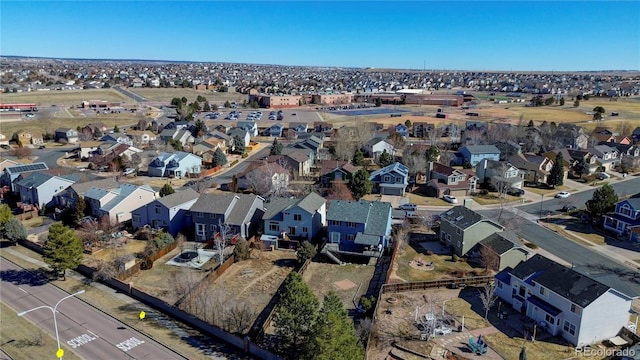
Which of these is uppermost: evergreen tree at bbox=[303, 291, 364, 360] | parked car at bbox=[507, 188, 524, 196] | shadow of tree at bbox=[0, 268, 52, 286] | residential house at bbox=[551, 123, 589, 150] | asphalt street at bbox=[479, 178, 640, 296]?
residential house at bbox=[551, 123, 589, 150]

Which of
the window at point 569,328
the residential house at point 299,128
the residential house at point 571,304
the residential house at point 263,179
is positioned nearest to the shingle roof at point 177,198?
the residential house at point 263,179

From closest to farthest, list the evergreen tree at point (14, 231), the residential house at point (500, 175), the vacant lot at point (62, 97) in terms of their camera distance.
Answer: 1. the evergreen tree at point (14, 231)
2. the residential house at point (500, 175)
3. the vacant lot at point (62, 97)

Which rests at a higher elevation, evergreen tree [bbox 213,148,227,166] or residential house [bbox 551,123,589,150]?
residential house [bbox 551,123,589,150]

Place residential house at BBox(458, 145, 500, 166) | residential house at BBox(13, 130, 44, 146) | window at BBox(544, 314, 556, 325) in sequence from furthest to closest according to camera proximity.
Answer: residential house at BBox(13, 130, 44, 146) → residential house at BBox(458, 145, 500, 166) → window at BBox(544, 314, 556, 325)

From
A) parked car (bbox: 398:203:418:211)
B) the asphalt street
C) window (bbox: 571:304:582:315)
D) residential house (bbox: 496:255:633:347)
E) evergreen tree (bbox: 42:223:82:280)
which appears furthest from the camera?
parked car (bbox: 398:203:418:211)

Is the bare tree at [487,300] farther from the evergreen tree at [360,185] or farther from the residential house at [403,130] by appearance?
the residential house at [403,130]

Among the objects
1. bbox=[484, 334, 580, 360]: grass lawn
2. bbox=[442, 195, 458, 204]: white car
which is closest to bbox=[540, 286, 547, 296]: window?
bbox=[484, 334, 580, 360]: grass lawn

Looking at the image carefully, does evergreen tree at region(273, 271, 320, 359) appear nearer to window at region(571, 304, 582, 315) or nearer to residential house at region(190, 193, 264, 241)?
window at region(571, 304, 582, 315)
